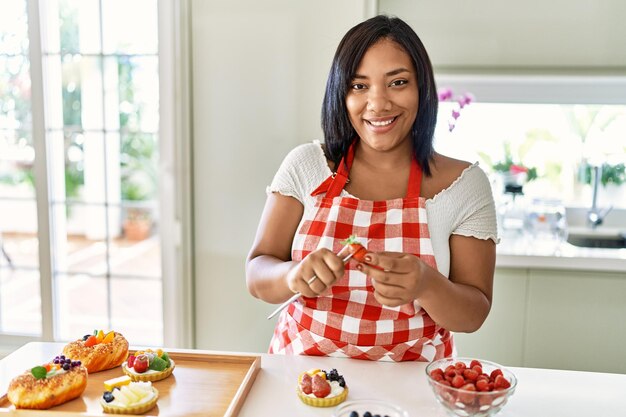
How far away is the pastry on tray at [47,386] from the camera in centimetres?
109

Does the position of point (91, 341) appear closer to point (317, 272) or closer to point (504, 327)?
point (317, 272)

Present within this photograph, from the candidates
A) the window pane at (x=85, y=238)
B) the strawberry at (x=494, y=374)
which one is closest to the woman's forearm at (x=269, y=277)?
the strawberry at (x=494, y=374)

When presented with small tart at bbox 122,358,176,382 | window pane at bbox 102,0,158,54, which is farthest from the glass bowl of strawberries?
window pane at bbox 102,0,158,54

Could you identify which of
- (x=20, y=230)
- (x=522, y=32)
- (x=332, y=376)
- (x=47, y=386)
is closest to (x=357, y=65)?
(x=332, y=376)

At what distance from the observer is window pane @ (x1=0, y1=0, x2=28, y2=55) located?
266 cm

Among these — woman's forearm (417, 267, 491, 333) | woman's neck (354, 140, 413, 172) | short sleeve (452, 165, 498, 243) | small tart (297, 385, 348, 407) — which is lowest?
small tart (297, 385, 348, 407)

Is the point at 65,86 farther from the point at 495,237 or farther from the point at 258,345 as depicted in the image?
the point at 495,237

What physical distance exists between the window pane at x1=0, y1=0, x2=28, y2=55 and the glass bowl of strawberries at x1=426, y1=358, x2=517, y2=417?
230 cm

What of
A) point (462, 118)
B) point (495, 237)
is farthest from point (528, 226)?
point (495, 237)

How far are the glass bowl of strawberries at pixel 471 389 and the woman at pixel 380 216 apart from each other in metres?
0.22

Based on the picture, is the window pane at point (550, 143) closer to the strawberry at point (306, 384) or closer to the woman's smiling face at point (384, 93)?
the woman's smiling face at point (384, 93)

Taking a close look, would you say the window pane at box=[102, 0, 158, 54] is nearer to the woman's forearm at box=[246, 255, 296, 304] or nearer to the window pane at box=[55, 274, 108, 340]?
the window pane at box=[55, 274, 108, 340]

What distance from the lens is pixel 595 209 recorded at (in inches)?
104

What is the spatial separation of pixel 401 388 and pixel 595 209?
1780 mm
